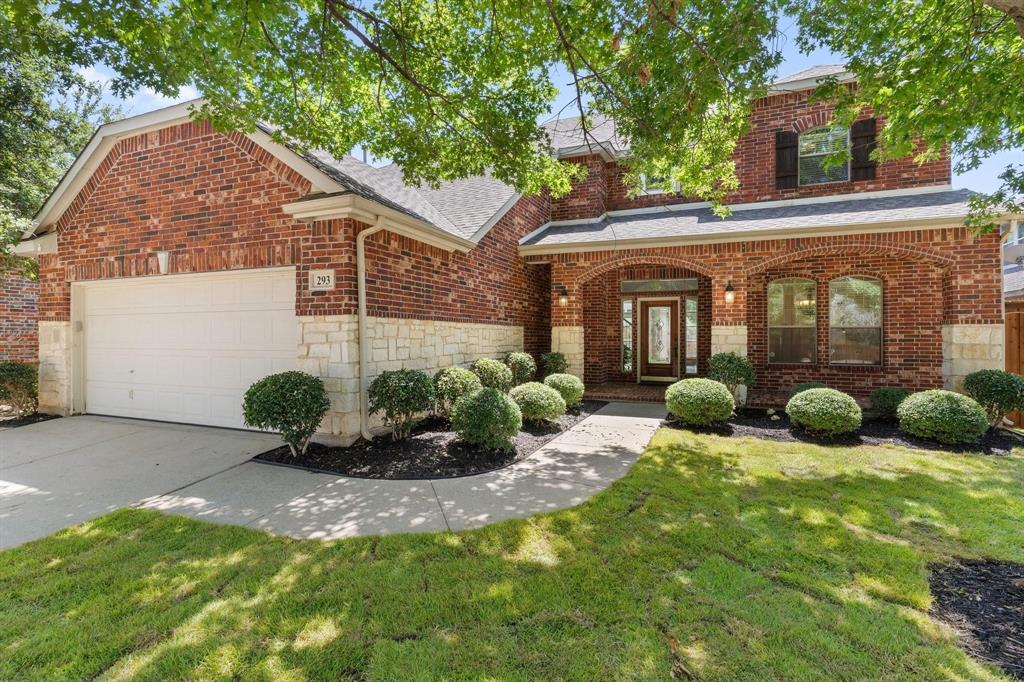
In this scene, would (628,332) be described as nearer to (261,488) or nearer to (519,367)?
(519,367)

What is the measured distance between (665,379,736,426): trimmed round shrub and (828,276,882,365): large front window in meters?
4.44

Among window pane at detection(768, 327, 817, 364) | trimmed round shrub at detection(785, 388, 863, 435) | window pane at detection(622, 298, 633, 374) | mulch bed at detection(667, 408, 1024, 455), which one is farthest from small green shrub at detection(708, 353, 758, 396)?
window pane at detection(622, 298, 633, 374)

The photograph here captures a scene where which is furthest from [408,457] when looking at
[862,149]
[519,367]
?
[862,149]

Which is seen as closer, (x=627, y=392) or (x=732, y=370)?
(x=732, y=370)

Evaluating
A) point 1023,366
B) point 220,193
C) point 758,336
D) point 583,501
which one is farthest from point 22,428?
point 1023,366

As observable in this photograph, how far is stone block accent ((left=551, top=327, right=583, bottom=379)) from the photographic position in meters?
10.1

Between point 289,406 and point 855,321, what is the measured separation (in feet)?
36.8

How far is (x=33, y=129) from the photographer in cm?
1056

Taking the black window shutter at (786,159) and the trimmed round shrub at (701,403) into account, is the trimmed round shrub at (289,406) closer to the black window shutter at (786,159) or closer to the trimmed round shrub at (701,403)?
the trimmed round shrub at (701,403)

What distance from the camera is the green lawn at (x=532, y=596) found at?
7.39 feet

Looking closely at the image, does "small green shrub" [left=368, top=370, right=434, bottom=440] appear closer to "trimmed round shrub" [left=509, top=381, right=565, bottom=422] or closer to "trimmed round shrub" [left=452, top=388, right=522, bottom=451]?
"trimmed round shrub" [left=452, top=388, right=522, bottom=451]

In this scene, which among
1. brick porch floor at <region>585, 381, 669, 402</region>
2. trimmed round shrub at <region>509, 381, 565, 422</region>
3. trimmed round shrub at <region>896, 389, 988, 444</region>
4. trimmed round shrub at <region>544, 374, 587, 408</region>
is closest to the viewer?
trimmed round shrub at <region>896, 389, 988, 444</region>

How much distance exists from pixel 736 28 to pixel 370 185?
18.7 feet

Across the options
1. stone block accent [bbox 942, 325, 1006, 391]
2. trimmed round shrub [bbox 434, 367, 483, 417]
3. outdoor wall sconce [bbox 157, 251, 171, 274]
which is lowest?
trimmed round shrub [bbox 434, 367, 483, 417]
